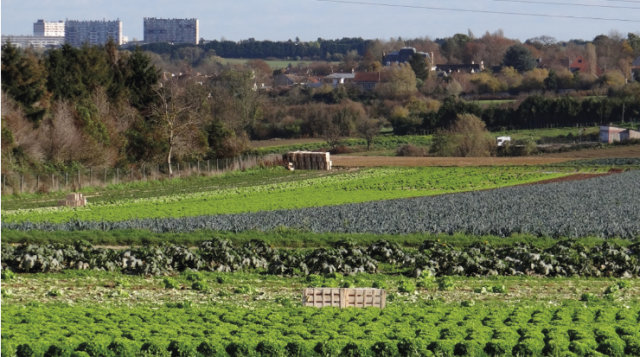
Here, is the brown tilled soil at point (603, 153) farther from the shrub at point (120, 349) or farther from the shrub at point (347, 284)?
the shrub at point (120, 349)

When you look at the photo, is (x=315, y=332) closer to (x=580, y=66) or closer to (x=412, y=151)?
(x=412, y=151)

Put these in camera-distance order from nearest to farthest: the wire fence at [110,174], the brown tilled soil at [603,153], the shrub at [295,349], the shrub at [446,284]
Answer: the shrub at [295,349] → the shrub at [446,284] → the wire fence at [110,174] → the brown tilled soil at [603,153]

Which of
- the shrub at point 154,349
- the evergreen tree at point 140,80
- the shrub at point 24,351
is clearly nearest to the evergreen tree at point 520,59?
the evergreen tree at point 140,80

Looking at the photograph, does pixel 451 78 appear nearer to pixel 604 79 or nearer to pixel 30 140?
pixel 604 79

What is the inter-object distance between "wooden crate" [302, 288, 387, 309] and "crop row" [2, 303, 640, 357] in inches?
27.9

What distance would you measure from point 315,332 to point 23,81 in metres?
52.4

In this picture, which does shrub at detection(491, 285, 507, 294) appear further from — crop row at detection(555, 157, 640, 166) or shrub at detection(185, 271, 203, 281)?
crop row at detection(555, 157, 640, 166)

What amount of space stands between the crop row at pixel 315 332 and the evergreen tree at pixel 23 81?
46587 mm

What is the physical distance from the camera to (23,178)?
52438 mm

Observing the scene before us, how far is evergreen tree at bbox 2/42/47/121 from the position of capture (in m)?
63.4

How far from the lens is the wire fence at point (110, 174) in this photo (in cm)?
5238

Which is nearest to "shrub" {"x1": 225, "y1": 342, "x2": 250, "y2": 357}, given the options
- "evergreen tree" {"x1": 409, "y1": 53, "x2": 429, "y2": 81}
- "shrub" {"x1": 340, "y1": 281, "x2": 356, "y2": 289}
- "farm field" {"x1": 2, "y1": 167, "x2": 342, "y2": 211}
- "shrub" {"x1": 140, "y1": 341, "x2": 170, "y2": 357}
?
"shrub" {"x1": 140, "y1": 341, "x2": 170, "y2": 357}

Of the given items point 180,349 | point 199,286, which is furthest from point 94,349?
point 199,286

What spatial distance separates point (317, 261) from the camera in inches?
1071
